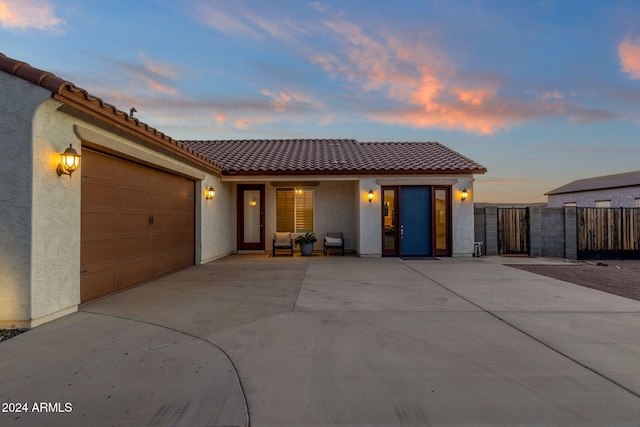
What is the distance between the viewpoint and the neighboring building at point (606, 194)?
20.6 m

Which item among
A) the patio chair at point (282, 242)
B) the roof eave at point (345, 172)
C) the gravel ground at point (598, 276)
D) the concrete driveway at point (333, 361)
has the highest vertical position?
the roof eave at point (345, 172)

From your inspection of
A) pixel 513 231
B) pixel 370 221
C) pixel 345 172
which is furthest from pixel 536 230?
pixel 345 172

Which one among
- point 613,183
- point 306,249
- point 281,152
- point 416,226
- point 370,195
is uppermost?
point 281,152

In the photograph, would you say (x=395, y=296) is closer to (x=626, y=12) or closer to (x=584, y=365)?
(x=584, y=365)

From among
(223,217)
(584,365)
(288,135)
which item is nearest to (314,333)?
(584,365)

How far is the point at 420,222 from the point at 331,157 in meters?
4.55

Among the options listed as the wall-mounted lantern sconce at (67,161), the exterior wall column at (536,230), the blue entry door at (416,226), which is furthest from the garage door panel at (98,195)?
the exterior wall column at (536,230)

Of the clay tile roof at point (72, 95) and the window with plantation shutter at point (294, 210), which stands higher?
the clay tile roof at point (72, 95)

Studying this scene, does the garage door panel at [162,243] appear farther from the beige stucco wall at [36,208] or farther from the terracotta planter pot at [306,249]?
the terracotta planter pot at [306,249]

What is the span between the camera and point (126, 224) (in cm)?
607

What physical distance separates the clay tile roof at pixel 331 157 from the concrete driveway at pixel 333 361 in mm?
6054

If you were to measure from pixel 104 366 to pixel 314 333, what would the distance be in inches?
85.6

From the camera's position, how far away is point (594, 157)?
2075 cm

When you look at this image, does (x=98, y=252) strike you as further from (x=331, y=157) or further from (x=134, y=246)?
(x=331, y=157)
